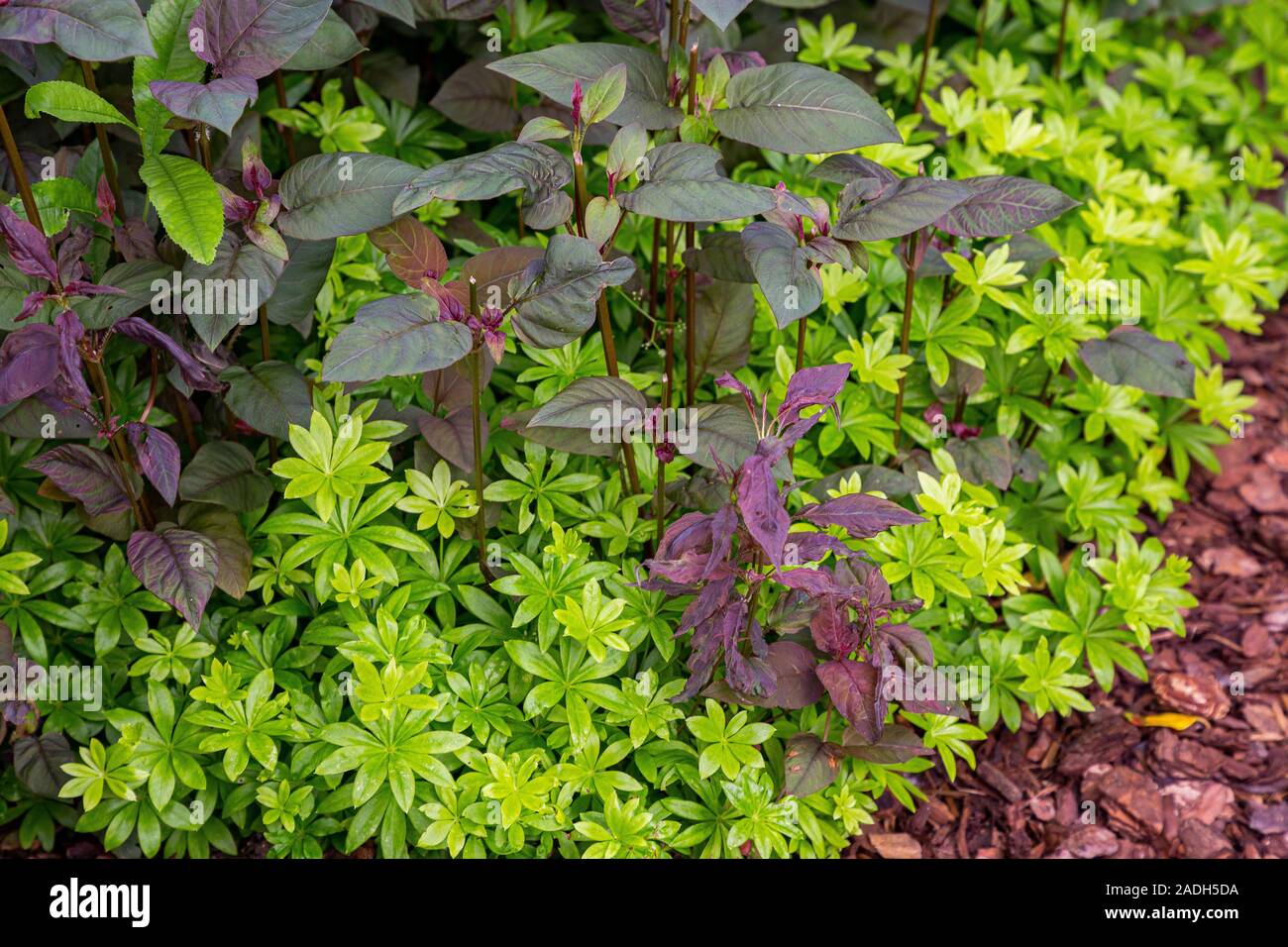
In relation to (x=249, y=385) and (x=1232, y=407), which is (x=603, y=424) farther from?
(x=1232, y=407)

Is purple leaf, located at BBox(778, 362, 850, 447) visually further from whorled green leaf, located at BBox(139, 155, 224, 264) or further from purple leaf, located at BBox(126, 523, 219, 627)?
purple leaf, located at BBox(126, 523, 219, 627)

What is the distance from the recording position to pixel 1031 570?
3.04 m

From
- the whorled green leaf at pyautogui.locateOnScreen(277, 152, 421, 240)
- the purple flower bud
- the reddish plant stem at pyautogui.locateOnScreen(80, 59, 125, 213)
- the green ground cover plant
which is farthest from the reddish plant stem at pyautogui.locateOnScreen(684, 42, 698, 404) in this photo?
the reddish plant stem at pyautogui.locateOnScreen(80, 59, 125, 213)

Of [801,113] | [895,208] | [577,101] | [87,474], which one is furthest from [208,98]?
[895,208]

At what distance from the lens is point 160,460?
2.33 meters

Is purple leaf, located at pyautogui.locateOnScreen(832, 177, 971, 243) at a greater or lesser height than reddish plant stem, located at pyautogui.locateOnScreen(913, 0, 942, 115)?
lesser

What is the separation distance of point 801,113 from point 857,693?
113 cm

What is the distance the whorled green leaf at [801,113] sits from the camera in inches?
90.6

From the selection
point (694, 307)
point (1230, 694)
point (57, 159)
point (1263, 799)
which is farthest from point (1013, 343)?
point (57, 159)

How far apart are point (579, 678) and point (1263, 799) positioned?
162cm

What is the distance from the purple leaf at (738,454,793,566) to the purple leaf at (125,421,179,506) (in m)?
1.09

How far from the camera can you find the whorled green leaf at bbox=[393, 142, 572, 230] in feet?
6.83

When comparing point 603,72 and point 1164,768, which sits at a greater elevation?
point 603,72

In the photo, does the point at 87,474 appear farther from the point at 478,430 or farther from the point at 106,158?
the point at 478,430
